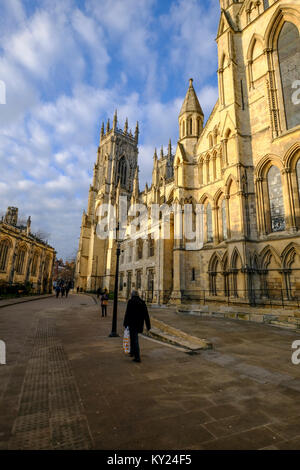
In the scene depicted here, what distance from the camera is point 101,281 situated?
4906 cm

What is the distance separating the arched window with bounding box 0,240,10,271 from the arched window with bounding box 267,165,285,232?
102 feet

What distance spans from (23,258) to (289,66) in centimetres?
3845

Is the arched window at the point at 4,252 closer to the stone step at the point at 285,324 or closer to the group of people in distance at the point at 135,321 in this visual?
the group of people in distance at the point at 135,321

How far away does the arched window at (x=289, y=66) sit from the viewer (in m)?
14.6

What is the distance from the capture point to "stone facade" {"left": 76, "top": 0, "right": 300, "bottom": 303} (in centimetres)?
1369

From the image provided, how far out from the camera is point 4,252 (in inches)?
1192

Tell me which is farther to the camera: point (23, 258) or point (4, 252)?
point (23, 258)

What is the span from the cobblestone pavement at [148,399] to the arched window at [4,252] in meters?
28.4

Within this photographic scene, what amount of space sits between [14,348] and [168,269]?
1732cm

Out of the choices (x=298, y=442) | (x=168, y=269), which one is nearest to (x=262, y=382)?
(x=298, y=442)

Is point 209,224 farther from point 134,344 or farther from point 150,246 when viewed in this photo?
point 134,344
